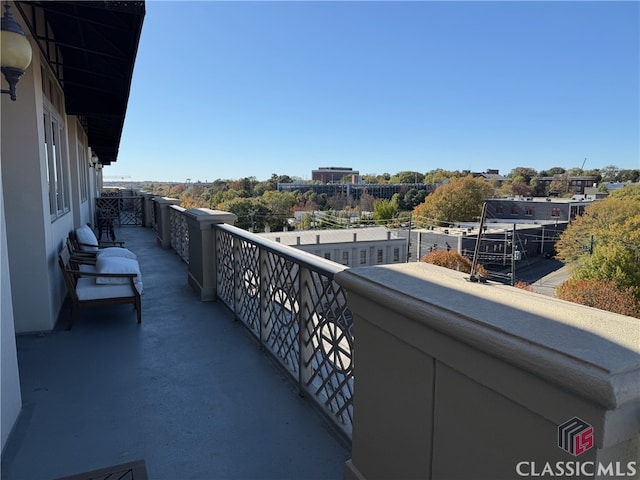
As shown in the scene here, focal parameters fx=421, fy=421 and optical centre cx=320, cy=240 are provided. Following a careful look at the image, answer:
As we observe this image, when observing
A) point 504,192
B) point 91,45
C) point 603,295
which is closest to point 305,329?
point 91,45

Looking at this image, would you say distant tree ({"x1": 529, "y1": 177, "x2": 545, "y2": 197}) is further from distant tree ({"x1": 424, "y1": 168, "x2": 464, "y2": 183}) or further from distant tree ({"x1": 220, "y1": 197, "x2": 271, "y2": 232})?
distant tree ({"x1": 220, "y1": 197, "x2": 271, "y2": 232})

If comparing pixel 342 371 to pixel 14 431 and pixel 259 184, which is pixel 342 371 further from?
pixel 259 184

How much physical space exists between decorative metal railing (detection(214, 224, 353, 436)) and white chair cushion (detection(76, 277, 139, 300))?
107 cm

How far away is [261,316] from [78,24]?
11.0 feet

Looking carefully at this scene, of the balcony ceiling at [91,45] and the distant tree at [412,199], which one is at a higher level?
the balcony ceiling at [91,45]

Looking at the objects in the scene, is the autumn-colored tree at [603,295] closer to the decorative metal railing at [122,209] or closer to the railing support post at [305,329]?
the decorative metal railing at [122,209]

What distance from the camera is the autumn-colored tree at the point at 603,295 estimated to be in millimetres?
25964

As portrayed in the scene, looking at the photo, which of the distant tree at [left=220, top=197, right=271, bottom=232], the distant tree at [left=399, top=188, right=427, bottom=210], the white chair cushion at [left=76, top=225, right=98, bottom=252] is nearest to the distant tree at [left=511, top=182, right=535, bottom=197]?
the distant tree at [left=399, top=188, right=427, bottom=210]

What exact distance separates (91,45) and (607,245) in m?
41.3

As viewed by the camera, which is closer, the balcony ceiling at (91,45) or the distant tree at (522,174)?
the balcony ceiling at (91,45)

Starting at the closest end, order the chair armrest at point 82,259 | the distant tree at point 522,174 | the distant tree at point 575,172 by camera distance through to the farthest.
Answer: the chair armrest at point 82,259 → the distant tree at point 575,172 → the distant tree at point 522,174

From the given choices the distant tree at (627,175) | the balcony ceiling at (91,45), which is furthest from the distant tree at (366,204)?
the balcony ceiling at (91,45)

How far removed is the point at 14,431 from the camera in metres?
2.29

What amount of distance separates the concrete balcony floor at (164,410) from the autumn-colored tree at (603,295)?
27557mm
